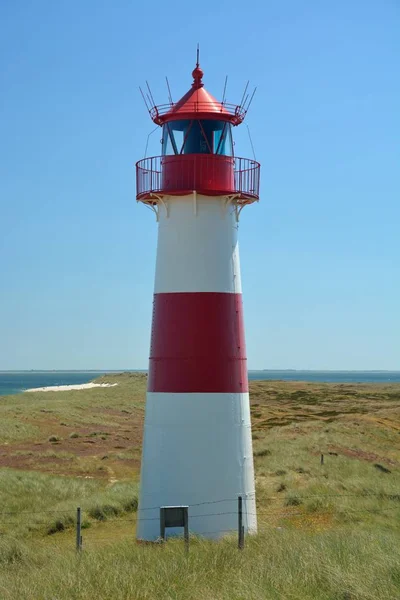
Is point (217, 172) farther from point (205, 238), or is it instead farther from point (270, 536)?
point (270, 536)

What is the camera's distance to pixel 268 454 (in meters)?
26.8

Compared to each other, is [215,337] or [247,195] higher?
[247,195]

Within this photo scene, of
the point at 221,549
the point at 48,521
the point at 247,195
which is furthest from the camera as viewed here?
the point at 48,521

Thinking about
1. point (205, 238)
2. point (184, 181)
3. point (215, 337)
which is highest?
point (184, 181)

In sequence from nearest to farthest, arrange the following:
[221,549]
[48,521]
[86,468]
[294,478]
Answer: [221,549]
[48,521]
[294,478]
[86,468]

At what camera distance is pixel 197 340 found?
1265 cm

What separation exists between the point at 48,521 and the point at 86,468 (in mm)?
9509

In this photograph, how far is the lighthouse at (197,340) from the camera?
12.5 m

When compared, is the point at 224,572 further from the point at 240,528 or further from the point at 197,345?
the point at 197,345

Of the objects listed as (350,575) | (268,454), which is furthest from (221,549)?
(268,454)

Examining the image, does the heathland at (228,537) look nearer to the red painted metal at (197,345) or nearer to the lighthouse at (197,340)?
the lighthouse at (197,340)

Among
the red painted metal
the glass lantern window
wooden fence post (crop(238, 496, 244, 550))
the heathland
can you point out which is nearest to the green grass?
the heathland

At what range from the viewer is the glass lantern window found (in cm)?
1291

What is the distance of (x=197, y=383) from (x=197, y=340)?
0.69 m
